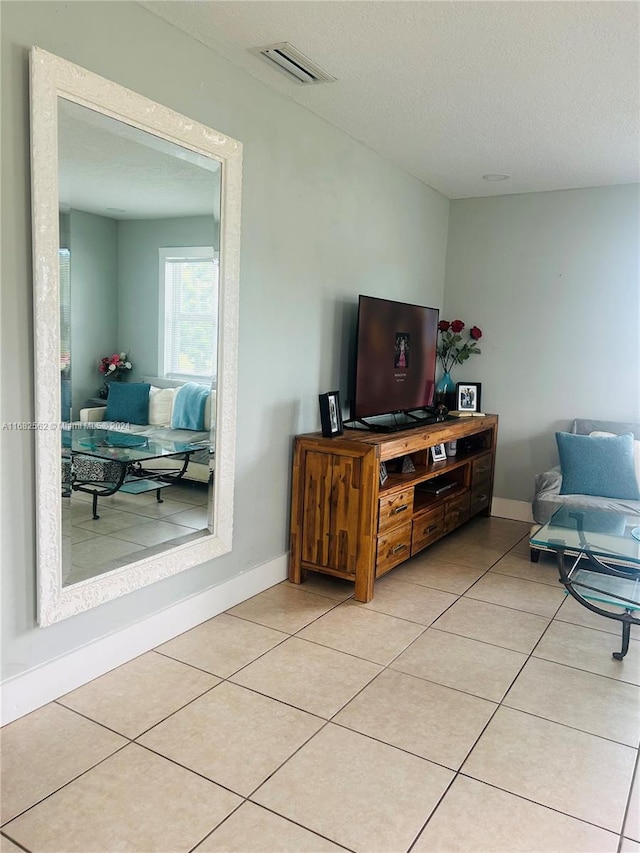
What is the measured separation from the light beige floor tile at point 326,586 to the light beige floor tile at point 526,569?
0.96 m

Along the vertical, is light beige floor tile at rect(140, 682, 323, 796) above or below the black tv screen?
below

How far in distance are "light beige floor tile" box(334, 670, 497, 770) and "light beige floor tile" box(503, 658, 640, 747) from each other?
0.63 feet

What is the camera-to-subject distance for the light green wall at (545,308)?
466 cm

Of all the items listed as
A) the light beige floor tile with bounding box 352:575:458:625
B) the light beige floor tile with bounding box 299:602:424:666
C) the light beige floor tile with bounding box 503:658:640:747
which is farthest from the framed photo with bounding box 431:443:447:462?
the light beige floor tile with bounding box 503:658:640:747

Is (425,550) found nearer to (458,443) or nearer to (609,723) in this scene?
(458,443)

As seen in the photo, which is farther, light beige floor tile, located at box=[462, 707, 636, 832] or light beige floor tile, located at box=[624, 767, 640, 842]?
light beige floor tile, located at box=[462, 707, 636, 832]

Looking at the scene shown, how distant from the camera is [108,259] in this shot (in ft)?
8.15

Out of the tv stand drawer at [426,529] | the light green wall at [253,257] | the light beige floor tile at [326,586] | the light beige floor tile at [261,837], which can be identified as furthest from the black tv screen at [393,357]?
the light beige floor tile at [261,837]

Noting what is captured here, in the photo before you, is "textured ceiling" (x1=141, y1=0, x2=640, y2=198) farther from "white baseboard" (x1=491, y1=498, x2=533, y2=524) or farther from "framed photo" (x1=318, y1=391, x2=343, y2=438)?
"white baseboard" (x1=491, y1=498, x2=533, y2=524)

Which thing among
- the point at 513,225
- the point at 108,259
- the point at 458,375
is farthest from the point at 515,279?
the point at 108,259

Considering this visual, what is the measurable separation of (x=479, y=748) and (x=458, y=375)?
11.5ft

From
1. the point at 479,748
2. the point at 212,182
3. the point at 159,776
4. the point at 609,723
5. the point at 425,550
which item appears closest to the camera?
the point at 159,776

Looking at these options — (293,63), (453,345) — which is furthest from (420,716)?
(453,345)

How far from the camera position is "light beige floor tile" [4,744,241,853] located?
174 cm
